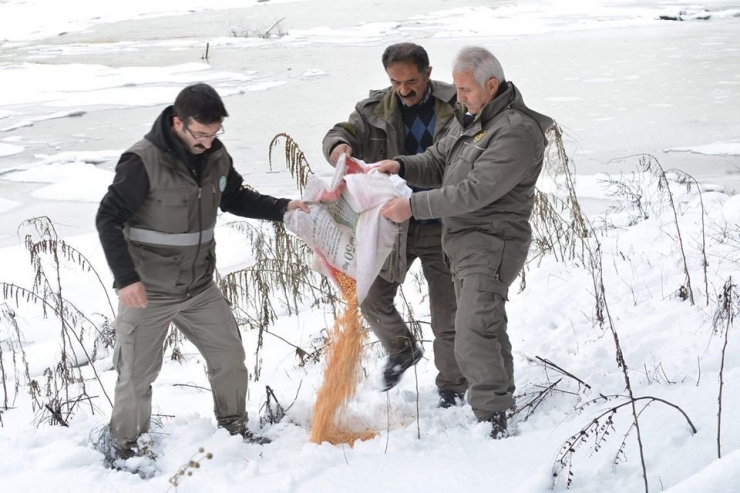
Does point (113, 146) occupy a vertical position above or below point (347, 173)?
below

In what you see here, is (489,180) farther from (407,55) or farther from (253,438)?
(253,438)

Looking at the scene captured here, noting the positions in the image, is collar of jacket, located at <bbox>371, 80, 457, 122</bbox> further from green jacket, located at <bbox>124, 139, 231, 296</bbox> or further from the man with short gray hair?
green jacket, located at <bbox>124, 139, 231, 296</bbox>

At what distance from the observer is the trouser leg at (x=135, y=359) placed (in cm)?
320

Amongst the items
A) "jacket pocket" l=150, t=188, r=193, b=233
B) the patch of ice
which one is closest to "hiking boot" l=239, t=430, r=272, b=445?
"jacket pocket" l=150, t=188, r=193, b=233

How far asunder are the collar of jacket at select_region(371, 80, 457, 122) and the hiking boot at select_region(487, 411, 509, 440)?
4.43 ft

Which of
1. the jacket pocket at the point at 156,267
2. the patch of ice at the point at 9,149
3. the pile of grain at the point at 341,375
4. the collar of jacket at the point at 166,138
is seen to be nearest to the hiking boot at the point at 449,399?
the pile of grain at the point at 341,375

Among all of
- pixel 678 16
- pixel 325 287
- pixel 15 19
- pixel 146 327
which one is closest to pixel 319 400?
pixel 146 327

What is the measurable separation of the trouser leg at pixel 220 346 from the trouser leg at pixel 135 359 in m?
0.14

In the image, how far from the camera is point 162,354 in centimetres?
336

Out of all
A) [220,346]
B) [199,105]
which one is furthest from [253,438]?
[199,105]

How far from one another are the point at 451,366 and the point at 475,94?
4.46 ft

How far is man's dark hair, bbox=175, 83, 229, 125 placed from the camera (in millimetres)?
2949

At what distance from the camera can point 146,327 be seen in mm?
3213

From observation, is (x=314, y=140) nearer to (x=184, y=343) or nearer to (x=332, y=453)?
(x=184, y=343)
